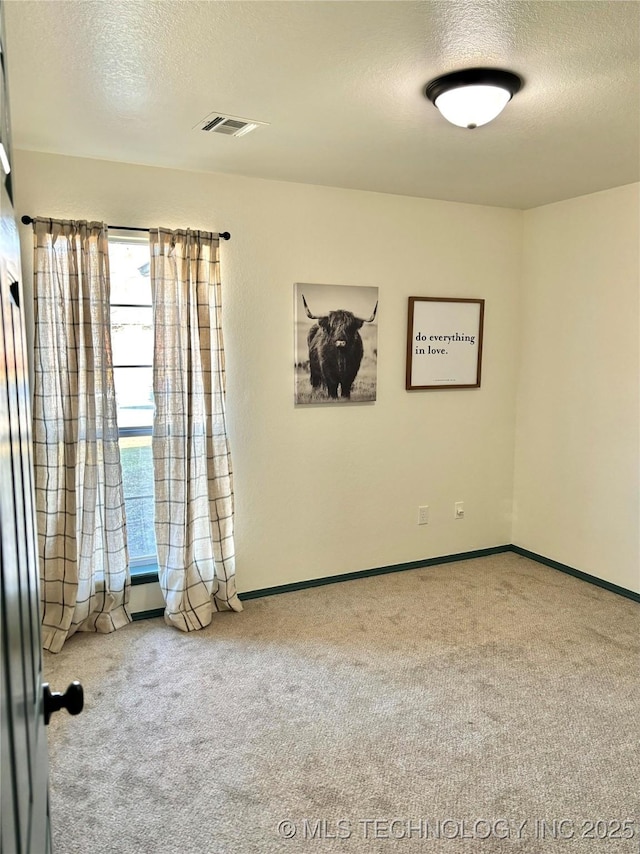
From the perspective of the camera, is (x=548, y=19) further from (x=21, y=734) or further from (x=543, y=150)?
(x=21, y=734)

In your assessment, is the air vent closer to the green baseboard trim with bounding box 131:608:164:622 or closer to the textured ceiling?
the textured ceiling

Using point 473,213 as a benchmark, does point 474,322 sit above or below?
below

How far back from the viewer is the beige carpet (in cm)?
194

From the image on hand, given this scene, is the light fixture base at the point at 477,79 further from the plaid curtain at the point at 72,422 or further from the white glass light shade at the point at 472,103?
the plaid curtain at the point at 72,422

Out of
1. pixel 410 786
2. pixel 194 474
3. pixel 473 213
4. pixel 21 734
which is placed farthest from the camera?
pixel 473 213

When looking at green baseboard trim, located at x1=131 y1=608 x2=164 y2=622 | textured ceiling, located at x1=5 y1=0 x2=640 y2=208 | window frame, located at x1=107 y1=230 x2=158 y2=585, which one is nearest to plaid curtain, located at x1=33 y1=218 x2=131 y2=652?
window frame, located at x1=107 y1=230 x2=158 y2=585

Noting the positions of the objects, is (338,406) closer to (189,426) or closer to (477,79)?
(189,426)

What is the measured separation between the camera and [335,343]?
3742 millimetres

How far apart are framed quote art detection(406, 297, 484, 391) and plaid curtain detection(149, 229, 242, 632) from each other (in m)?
1.37

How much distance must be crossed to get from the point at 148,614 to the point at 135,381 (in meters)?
1.33

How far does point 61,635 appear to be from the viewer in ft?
9.93

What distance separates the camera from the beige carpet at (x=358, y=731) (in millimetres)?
1940

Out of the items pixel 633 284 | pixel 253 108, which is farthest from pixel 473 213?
pixel 253 108

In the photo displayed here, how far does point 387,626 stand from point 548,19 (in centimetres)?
280
